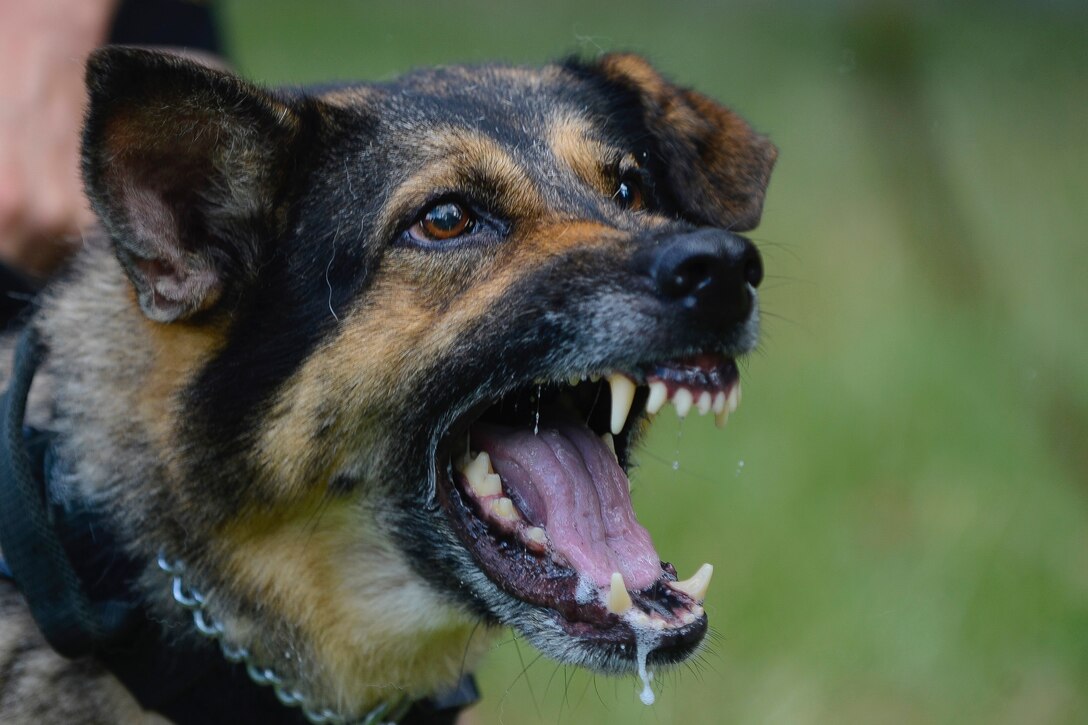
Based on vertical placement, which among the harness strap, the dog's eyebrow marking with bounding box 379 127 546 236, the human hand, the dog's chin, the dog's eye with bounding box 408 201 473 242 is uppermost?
the dog's eyebrow marking with bounding box 379 127 546 236

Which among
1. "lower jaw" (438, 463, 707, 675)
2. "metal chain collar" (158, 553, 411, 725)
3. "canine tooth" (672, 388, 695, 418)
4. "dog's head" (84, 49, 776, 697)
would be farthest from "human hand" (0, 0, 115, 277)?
"canine tooth" (672, 388, 695, 418)

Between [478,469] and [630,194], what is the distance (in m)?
1.05

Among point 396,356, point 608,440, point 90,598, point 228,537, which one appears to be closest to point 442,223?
point 396,356

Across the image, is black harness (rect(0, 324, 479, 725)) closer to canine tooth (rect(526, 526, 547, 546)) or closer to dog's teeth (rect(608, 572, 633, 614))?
canine tooth (rect(526, 526, 547, 546))

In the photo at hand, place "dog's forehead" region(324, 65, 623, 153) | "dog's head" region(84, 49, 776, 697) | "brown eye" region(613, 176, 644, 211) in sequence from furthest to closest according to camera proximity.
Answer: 1. "brown eye" region(613, 176, 644, 211)
2. "dog's forehead" region(324, 65, 623, 153)
3. "dog's head" region(84, 49, 776, 697)

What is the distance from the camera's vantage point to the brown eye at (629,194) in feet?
12.7

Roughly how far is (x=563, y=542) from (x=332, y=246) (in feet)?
3.24

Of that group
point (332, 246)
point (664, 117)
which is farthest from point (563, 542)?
point (664, 117)

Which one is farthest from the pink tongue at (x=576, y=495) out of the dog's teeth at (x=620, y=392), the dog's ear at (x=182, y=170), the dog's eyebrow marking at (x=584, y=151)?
the dog's ear at (x=182, y=170)

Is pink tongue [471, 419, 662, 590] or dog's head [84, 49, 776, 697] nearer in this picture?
dog's head [84, 49, 776, 697]

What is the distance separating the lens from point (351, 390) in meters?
3.28

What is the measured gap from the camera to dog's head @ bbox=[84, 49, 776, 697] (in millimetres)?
3174

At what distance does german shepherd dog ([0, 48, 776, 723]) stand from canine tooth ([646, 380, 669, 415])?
10 mm

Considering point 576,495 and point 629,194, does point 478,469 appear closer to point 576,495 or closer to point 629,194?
point 576,495
